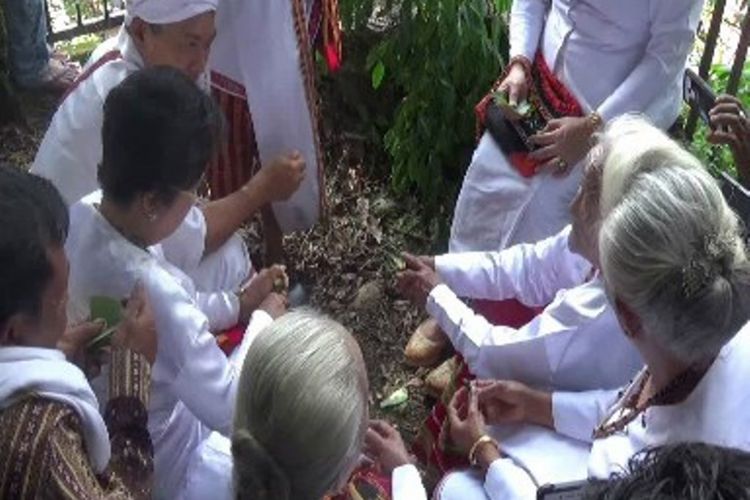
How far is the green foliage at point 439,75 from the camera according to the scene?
413 cm

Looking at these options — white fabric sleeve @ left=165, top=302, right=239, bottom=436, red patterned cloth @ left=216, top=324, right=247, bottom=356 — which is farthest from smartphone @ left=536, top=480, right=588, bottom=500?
red patterned cloth @ left=216, top=324, right=247, bottom=356

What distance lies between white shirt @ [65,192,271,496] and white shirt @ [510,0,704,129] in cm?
151

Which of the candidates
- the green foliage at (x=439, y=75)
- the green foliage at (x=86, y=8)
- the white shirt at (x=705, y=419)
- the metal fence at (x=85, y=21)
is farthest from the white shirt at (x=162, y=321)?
the green foliage at (x=86, y=8)

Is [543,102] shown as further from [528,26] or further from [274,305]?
[274,305]

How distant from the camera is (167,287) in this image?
266 cm

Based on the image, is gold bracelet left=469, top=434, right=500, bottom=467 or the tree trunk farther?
the tree trunk

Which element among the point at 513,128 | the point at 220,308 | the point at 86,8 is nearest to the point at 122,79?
the point at 220,308

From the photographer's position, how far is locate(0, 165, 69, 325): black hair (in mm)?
2070

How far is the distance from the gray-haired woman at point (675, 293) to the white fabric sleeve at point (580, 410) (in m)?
0.25

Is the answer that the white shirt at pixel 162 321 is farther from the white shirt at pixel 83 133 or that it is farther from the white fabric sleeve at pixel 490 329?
the white fabric sleeve at pixel 490 329

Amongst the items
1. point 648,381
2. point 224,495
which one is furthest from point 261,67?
point 648,381

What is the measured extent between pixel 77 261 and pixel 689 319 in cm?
139

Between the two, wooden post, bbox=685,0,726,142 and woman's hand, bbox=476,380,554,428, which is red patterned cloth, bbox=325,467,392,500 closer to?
woman's hand, bbox=476,380,554,428

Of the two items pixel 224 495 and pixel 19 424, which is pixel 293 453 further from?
pixel 224 495
